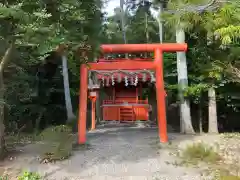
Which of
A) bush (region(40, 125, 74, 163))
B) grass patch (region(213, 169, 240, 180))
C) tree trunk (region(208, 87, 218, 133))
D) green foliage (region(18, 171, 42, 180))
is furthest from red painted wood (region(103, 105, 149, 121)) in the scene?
green foliage (region(18, 171, 42, 180))

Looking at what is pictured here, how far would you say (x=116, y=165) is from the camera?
328 inches

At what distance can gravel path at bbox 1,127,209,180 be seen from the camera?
7.67 m

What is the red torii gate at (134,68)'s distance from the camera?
10438mm

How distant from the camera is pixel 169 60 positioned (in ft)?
51.6

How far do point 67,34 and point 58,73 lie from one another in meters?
13.5

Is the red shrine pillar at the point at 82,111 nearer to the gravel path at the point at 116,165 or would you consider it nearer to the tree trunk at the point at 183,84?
the gravel path at the point at 116,165

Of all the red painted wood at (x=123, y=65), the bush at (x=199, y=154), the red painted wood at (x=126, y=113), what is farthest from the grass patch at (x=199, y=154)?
the red painted wood at (x=126, y=113)

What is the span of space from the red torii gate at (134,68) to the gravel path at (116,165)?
0.66 metres

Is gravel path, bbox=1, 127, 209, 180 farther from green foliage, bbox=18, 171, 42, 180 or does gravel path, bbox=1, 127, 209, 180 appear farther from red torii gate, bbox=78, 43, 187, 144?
red torii gate, bbox=78, 43, 187, 144

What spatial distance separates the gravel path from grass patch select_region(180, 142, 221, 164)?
40 centimetres

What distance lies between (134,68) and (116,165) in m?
3.59

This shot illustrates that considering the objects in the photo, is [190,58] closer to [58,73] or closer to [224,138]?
[224,138]

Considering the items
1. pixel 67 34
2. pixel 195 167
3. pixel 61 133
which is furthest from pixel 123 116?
pixel 67 34

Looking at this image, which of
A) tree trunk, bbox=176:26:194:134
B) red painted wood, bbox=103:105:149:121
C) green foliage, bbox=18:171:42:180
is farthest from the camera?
red painted wood, bbox=103:105:149:121
